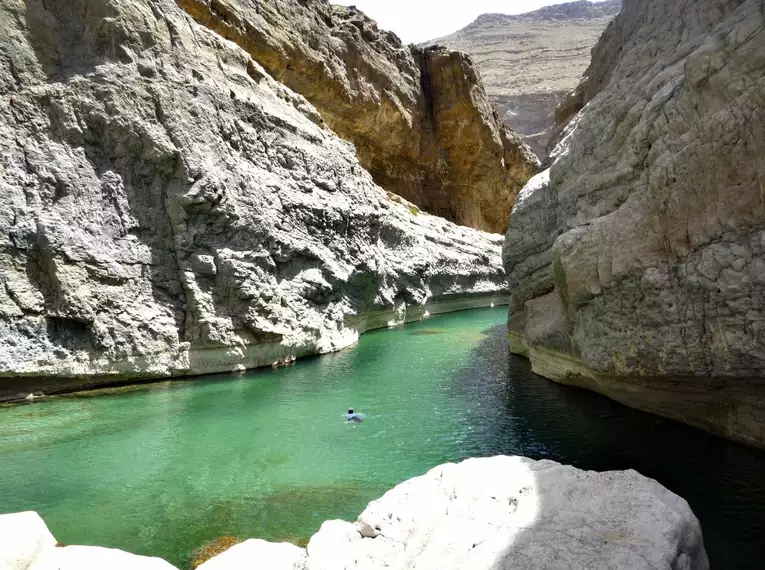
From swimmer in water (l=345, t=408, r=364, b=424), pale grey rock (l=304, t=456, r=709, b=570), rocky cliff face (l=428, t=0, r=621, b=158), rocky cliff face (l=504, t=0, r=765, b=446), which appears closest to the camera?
pale grey rock (l=304, t=456, r=709, b=570)

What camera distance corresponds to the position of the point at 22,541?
16.5 ft

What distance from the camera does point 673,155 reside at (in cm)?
737

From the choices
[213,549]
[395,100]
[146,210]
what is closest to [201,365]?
[146,210]

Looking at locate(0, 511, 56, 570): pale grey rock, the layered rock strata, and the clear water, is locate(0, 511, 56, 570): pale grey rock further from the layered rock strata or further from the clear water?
the clear water

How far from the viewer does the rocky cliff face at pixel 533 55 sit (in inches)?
2847

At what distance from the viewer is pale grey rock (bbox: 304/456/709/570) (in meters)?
3.34

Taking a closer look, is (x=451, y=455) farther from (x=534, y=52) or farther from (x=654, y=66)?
(x=534, y=52)

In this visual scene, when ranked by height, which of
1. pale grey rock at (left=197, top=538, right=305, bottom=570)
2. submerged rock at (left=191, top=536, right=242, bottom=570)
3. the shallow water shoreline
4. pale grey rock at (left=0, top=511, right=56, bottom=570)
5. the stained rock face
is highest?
the stained rock face

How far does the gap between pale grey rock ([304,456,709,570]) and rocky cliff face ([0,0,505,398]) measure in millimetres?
11019

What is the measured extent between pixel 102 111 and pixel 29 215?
Result: 12.4 ft

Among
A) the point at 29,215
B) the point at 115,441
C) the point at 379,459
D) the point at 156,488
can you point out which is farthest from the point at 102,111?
the point at 379,459

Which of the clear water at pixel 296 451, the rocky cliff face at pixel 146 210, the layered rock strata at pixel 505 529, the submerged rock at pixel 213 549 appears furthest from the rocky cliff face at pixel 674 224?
the rocky cliff face at pixel 146 210

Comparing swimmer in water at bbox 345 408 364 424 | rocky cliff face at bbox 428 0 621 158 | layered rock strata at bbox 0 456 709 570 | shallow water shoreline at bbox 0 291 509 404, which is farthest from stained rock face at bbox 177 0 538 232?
layered rock strata at bbox 0 456 709 570

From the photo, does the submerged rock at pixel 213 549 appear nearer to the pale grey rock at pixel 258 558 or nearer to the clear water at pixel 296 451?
the clear water at pixel 296 451
